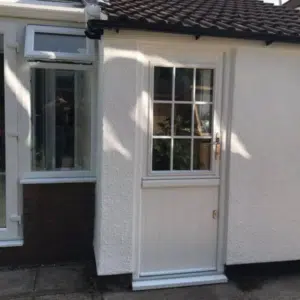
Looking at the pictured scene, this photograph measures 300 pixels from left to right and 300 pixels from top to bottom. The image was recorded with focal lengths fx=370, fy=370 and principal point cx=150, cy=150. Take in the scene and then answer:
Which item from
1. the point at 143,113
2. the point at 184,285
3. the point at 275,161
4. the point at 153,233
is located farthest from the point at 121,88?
the point at 184,285

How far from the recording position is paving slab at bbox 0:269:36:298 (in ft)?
13.3

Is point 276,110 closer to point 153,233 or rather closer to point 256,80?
point 256,80

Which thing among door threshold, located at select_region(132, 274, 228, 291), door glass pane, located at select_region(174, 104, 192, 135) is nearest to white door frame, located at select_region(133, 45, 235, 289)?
door threshold, located at select_region(132, 274, 228, 291)

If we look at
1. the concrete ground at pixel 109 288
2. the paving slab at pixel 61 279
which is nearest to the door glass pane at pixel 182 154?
the concrete ground at pixel 109 288

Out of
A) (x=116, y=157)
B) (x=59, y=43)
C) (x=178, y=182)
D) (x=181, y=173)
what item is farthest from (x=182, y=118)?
(x=59, y=43)

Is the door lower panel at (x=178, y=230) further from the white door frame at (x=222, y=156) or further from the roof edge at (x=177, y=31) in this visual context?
the roof edge at (x=177, y=31)

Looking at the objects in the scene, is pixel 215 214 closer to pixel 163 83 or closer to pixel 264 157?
pixel 264 157

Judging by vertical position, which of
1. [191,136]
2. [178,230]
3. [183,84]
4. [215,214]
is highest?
[183,84]

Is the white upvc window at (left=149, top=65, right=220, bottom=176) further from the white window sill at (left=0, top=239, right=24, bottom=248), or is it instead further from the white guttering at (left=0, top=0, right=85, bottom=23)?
the white window sill at (left=0, top=239, right=24, bottom=248)

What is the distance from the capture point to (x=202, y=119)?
14.0ft

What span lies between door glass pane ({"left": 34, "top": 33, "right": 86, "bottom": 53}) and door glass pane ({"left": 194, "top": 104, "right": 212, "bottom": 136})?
1572 millimetres

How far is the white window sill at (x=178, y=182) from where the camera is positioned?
13.5ft

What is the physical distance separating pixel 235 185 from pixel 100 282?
1880mm

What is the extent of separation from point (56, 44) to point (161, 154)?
71.7 inches
